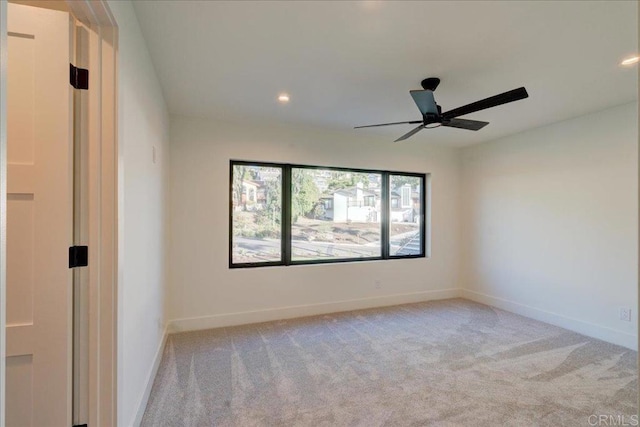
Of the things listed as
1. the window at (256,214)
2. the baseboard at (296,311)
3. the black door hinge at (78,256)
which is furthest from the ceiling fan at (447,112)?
the baseboard at (296,311)

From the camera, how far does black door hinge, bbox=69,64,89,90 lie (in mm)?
1362

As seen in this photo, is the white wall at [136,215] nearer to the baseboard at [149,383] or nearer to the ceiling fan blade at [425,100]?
the baseboard at [149,383]

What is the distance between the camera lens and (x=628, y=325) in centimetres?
312

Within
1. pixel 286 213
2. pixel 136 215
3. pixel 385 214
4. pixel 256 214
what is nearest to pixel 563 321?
pixel 385 214

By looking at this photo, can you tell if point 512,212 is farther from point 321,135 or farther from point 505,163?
point 321,135

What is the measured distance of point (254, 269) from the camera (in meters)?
3.84

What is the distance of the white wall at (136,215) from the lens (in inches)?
61.4

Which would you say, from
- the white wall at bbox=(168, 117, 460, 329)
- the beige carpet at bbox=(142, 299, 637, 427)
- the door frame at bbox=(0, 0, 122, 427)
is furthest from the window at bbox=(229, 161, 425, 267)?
the door frame at bbox=(0, 0, 122, 427)

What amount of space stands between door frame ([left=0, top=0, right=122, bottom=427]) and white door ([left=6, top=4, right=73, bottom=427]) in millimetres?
95

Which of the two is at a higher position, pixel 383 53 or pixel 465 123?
pixel 383 53

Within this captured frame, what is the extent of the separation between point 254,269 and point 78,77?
9.24 ft

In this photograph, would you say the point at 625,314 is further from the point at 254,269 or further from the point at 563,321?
the point at 254,269

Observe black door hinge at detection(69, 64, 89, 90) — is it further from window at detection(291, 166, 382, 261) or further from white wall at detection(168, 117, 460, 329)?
window at detection(291, 166, 382, 261)

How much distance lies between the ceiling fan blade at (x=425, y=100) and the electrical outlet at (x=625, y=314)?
2.95 m
